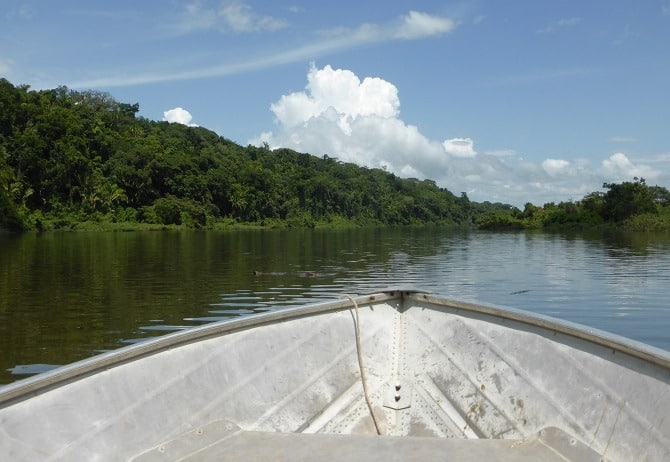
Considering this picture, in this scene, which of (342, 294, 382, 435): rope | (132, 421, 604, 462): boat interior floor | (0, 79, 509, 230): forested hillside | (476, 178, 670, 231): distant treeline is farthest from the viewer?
(476, 178, 670, 231): distant treeline

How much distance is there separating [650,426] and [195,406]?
2119 millimetres

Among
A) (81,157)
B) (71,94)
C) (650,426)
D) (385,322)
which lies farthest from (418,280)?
(71,94)

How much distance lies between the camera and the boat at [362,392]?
2.72 meters

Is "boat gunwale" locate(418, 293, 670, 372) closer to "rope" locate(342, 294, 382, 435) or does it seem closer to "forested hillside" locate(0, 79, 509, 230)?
"rope" locate(342, 294, 382, 435)

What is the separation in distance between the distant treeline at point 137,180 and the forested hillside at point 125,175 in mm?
108

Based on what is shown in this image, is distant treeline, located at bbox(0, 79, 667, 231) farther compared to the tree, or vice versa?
the tree

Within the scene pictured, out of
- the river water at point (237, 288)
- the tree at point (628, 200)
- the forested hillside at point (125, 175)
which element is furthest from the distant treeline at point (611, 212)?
the river water at point (237, 288)

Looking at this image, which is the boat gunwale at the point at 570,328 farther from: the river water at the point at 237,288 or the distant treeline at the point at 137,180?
the distant treeline at the point at 137,180

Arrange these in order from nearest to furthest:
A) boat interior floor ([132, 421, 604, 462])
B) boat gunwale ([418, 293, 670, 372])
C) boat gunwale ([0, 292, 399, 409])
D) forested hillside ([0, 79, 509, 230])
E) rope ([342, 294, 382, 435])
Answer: boat gunwale ([0, 292, 399, 409]), boat gunwale ([418, 293, 670, 372]), boat interior floor ([132, 421, 604, 462]), rope ([342, 294, 382, 435]), forested hillside ([0, 79, 509, 230])

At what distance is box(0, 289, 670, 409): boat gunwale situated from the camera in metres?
2.63

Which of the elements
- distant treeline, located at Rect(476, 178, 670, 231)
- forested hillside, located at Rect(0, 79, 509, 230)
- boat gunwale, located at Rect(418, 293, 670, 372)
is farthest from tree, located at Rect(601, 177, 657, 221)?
boat gunwale, located at Rect(418, 293, 670, 372)

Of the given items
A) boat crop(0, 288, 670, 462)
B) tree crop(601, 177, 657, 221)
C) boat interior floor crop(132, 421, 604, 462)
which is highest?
tree crop(601, 177, 657, 221)

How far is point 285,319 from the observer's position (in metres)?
3.76

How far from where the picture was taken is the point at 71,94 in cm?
7769
